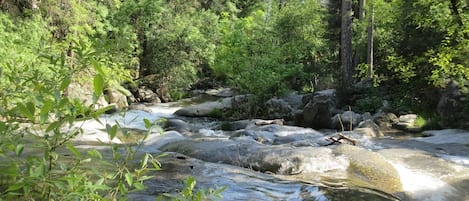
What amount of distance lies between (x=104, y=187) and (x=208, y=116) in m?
15.6

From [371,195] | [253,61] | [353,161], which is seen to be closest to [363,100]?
[253,61]

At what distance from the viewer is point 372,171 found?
19.1ft

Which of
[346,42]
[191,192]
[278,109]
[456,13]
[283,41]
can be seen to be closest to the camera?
[191,192]

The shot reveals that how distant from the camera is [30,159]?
1324 mm

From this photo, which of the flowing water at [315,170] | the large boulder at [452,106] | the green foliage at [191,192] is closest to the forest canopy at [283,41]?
the large boulder at [452,106]

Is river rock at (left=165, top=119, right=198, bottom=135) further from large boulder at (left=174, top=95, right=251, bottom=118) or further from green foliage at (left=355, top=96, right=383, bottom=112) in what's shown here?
green foliage at (left=355, top=96, right=383, bottom=112)

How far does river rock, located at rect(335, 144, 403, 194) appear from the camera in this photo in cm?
539

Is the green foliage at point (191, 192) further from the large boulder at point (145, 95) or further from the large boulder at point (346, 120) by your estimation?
the large boulder at point (145, 95)

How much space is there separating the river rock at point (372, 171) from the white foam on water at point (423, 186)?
0.41 ft

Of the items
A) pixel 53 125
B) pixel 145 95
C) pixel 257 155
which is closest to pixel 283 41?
pixel 145 95

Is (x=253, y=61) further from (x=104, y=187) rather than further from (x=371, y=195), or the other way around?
(x=104, y=187)

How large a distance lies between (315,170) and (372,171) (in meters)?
0.84

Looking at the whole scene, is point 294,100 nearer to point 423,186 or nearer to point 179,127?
point 179,127

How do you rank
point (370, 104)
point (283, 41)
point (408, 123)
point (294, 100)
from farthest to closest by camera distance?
1. point (283, 41)
2. point (294, 100)
3. point (370, 104)
4. point (408, 123)
